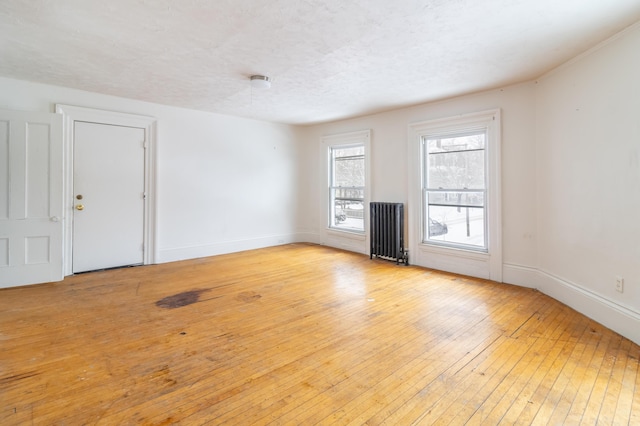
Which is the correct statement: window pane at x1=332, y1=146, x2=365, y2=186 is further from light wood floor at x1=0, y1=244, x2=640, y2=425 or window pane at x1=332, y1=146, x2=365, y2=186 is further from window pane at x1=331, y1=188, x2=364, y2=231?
light wood floor at x1=0, y1=244, x2=640, y2=425

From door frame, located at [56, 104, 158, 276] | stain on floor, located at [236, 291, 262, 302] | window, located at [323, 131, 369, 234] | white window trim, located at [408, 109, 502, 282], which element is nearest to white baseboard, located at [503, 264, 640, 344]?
white window trim, located at [408, 109, 502, 282]

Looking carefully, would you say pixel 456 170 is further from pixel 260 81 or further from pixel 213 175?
pixel 213 175

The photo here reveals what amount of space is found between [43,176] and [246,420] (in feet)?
13.5

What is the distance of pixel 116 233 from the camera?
477 cm

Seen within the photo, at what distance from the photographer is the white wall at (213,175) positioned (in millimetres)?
4867

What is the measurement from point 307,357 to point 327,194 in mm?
4548

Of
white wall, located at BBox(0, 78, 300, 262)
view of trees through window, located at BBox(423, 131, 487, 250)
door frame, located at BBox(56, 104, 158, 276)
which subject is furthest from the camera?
white wall, located at BBox(0, 78, 300, 262)

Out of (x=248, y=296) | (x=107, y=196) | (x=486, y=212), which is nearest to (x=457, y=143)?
(x=486, y=212)

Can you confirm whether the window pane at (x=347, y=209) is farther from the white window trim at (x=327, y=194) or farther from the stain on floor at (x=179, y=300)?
the stain on floor at (x=179, y=300)

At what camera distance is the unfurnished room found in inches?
78.4

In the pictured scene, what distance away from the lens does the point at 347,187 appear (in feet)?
20.7

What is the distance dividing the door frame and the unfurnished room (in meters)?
0.03

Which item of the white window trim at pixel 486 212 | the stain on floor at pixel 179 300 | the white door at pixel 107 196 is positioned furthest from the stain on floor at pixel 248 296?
the white window trim at pixel 486 212

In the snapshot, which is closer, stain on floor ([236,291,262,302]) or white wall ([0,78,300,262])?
stain on floor ([236,291,262,302])
